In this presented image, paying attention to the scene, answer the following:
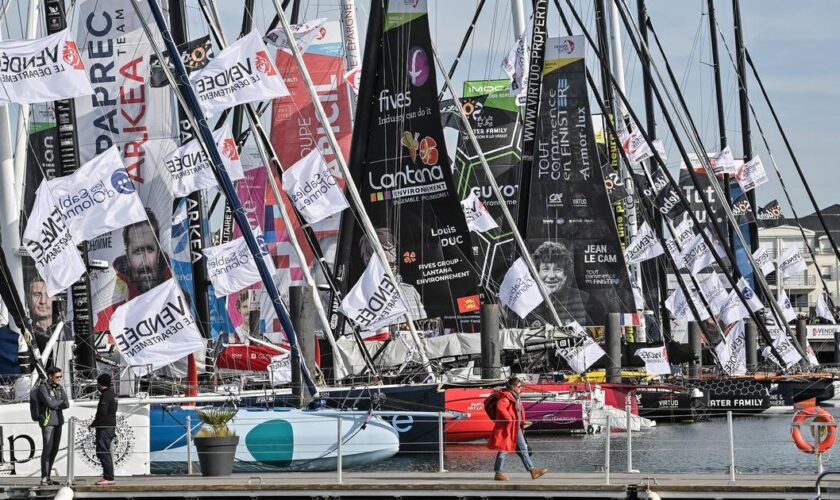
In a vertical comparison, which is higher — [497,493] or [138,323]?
[138,323]

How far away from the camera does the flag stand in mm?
41781

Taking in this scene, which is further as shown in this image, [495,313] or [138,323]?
[495,313]

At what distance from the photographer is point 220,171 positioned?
27719mm

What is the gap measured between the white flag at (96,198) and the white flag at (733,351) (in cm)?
2461

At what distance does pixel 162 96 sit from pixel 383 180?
6.20 meters

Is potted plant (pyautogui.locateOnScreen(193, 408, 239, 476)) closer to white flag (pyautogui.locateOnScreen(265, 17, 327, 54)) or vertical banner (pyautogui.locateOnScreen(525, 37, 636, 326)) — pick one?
vertical banner (pyautogui.locateOnScreen(525, 37, 636, 326))

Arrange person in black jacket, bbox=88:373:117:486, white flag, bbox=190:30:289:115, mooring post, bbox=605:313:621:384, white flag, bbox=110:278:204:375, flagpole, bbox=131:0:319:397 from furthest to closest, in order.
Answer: mooring post, bbox=605:313:621:384, white flag, bbox=190:30:289:115, flagpole, bbox=131:0:319:397, white flag, bbox=110:278:204:375, person in black jacket, bbox=88:373:117:486

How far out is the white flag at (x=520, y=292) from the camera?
36.1 m

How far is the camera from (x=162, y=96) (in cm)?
3853

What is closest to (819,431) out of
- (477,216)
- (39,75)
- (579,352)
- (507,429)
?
(507,429)

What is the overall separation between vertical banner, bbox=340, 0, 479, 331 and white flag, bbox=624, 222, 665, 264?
42.2 feet

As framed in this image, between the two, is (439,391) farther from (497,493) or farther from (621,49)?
(621,49)

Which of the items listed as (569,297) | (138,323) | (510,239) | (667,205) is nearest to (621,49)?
(667,205)

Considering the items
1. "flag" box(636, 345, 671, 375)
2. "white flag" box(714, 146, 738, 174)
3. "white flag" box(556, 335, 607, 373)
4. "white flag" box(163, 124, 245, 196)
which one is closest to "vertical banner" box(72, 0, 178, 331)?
"white flag" box(163, 124, 245, 196)
